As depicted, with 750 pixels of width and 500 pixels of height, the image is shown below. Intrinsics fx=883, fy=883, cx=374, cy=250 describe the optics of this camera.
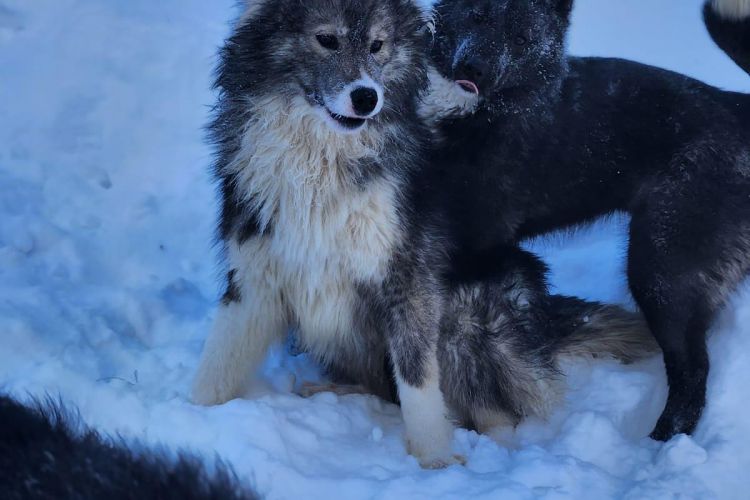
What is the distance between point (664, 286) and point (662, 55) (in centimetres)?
312

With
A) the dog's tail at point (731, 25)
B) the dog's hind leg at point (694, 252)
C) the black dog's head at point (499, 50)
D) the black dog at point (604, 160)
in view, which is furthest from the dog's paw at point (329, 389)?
the dog's tail at point (731, 25)

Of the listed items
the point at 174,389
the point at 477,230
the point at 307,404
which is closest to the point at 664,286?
the point at 477,230

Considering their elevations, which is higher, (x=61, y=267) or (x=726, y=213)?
(x=726, y=213)

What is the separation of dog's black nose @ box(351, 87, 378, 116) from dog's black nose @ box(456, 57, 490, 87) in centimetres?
87

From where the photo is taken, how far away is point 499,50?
4043mm

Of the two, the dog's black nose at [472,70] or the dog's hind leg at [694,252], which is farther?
the dog's black nose at [472,70]

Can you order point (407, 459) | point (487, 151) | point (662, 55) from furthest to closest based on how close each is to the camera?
point (662, 55) → point (487, 151) → point (407, 459)

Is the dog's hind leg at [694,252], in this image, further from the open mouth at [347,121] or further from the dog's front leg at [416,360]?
the open mouth at [347,121]

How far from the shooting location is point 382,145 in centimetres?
344

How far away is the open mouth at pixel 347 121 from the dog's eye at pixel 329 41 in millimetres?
246

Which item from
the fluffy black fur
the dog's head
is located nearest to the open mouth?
the dog's head

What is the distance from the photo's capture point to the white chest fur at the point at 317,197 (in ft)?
11.1

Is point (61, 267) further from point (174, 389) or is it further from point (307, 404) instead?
point (307, 404)

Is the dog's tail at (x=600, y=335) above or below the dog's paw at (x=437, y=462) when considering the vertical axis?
above
